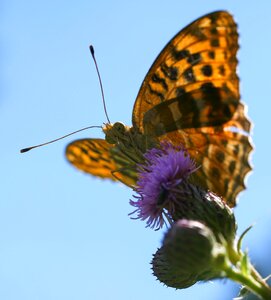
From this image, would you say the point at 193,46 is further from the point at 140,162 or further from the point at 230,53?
the point at 140,162

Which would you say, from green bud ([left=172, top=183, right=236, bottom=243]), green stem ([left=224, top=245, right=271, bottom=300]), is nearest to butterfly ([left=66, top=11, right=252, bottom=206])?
green bud ([left=172, top=183, right=236, bottom=243])

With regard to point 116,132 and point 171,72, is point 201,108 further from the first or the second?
point 116,132

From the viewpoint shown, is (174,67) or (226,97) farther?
(174,67)

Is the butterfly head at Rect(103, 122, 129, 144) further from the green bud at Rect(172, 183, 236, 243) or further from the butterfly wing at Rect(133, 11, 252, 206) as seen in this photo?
the green bud at Rect(172, 183, 236, 243)

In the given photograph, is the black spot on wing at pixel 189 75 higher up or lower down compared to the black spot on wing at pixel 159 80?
lower down

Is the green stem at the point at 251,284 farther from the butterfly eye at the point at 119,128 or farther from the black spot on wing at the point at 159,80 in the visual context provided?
the butterfly eye at the point at 119,128

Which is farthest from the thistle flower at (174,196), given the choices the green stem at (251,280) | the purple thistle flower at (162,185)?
the green stem at (251,280)

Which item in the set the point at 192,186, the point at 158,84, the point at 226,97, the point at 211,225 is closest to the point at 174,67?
the point at 158,84
